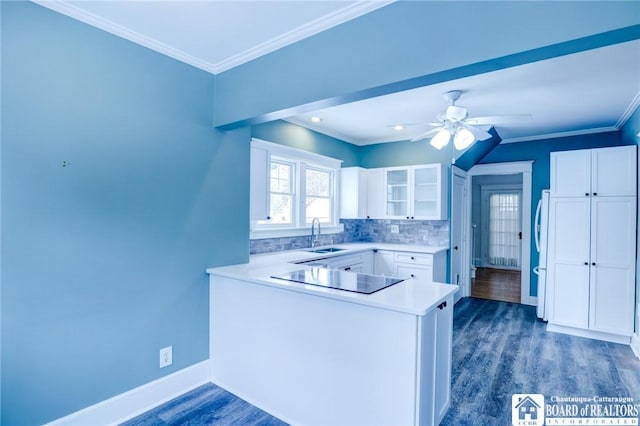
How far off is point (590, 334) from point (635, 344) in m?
0.43

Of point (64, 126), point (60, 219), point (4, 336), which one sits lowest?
point (4, 336)

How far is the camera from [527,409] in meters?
2.35

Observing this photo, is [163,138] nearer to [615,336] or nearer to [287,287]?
[287,287]

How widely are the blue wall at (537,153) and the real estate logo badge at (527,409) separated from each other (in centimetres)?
Answer: 299

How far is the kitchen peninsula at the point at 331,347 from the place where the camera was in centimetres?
169

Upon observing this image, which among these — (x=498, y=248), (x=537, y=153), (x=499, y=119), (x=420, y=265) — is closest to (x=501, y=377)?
(x=420, y=265)

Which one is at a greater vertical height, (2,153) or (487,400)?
(2,153)

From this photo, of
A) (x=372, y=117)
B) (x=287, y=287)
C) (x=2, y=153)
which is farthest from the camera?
(x=372, y=117)

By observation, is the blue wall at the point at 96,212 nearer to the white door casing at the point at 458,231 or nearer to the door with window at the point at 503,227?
the white door casing at the point at 458,231

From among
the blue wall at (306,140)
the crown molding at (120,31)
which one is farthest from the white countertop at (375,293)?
the crown molding at (120,31)

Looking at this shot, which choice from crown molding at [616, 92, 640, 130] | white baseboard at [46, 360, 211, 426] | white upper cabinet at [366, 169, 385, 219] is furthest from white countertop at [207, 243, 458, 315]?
crown molding at [616, 92, 640, 130]

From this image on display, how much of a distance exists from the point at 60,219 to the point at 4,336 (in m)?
0.65

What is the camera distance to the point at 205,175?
2621 millimetres

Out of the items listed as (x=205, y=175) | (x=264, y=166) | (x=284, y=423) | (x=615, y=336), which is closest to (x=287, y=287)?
(x=284, y=423)
